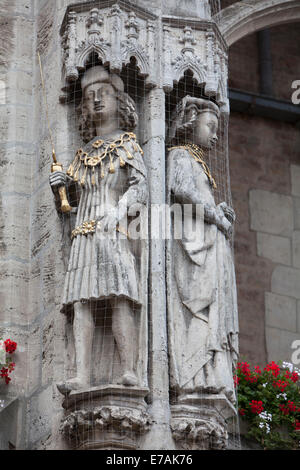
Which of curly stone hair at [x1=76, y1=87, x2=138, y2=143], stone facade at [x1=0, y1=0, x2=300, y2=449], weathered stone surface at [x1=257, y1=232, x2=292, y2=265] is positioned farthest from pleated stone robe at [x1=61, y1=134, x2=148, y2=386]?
weathered stone surface at [x1=257, y1=232, x2=292, y2=265]

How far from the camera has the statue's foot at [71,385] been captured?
29.8 feet

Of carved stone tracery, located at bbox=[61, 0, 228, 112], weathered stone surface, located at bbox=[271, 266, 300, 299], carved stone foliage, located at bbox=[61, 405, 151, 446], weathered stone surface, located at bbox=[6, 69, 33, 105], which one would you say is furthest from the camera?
weathered stone surface, located at bbox=[271, 266, 300, 299]

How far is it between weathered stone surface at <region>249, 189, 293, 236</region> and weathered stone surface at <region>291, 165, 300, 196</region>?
5.0 inches

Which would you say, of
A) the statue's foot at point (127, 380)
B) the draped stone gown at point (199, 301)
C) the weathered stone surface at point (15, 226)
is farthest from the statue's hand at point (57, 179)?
the statue's foot at point (127, 380)

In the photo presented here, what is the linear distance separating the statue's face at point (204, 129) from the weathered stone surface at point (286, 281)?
292 cm

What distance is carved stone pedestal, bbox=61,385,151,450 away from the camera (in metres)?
8.93

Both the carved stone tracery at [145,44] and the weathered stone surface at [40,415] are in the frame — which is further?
the carved stone tracery at [145,44]

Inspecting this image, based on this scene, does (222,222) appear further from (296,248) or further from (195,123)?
(296,248)

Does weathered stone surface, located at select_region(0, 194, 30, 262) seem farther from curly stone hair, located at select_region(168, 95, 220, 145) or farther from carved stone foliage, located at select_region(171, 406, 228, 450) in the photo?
carved stone foliage, located at select_region(171, 406, 228, 450)

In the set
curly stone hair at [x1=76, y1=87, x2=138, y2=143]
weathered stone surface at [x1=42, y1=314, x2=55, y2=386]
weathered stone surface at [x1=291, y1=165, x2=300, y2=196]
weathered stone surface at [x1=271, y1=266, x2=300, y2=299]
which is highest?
weathered stone surface at [x1=291, y1=165, x2=300, y2=196]

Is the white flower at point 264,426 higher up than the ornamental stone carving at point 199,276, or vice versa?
the ornamental stone carving at point 199,276

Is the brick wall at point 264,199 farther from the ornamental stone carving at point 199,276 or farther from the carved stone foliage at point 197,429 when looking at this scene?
the carved stone foliage at point 197,429

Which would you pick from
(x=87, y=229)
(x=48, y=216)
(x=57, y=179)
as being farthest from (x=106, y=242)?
(x=48, y=216)

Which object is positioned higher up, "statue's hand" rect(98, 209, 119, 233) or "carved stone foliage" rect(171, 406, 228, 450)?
"statue's hand" rect(98, 209, 119, 233)
